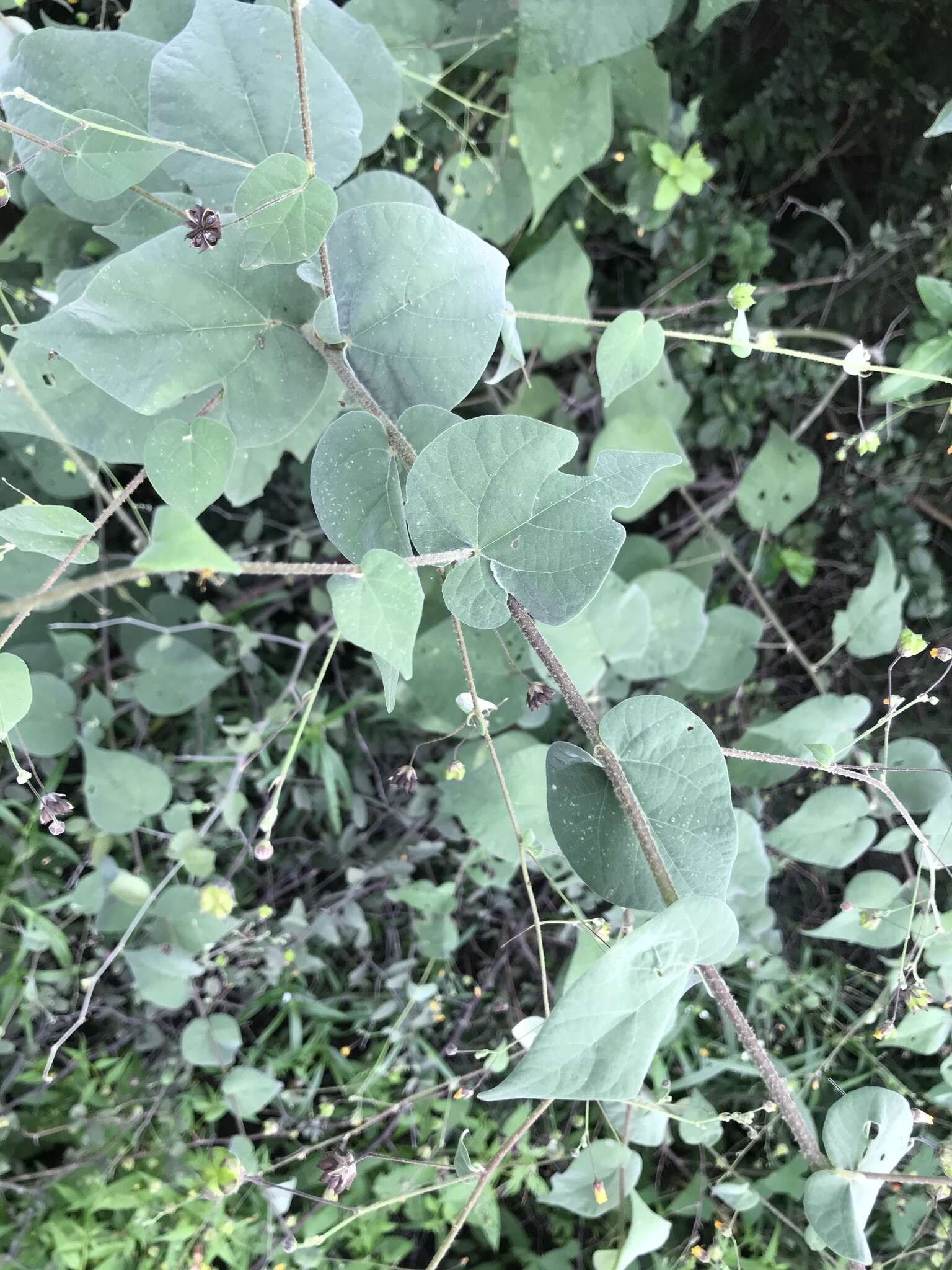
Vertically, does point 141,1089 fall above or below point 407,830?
below

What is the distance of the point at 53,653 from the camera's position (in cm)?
108

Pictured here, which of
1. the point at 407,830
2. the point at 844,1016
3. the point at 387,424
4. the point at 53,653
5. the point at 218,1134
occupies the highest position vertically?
the point at 387,424

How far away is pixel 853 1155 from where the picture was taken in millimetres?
598

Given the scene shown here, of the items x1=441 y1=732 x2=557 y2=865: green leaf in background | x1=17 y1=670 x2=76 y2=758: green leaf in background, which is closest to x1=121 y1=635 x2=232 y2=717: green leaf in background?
x1=17 y1=670 x2=76 y2=758: green leaf in background

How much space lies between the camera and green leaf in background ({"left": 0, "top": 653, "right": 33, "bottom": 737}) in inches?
17.8

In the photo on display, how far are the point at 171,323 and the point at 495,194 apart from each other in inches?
22.7

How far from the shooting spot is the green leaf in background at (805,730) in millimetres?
893

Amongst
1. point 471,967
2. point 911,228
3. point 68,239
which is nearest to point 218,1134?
point 471,967

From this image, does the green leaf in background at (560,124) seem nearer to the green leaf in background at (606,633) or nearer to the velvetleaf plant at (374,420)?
the velvetleaf plant at (374,420)

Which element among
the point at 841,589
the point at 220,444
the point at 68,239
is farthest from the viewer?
the point at 841,589

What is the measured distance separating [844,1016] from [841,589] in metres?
0.61

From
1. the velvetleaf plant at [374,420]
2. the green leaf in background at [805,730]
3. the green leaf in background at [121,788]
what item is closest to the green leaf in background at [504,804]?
the velvetleaf plant at [374,420]

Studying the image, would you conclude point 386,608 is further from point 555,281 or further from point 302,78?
point 555,281

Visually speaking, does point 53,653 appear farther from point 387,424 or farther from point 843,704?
point 843,704
